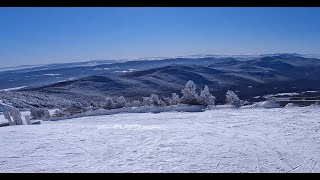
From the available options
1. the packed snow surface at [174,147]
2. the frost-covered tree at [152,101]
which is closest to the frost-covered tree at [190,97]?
the frost-covered tree at [152,101]

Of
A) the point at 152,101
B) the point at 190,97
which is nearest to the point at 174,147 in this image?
the point at 190,97

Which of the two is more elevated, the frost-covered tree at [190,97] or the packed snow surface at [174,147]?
the packed snow surface at [174,147]

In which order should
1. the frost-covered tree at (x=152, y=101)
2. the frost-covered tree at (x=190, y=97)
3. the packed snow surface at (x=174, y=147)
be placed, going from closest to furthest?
the packed snow surface at (x=174, y=147) < the frost-covered tree at (x=190, y=97) < the frost-covered tree at (x=152, y=101)

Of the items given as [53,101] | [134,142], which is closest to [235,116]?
[134,142]

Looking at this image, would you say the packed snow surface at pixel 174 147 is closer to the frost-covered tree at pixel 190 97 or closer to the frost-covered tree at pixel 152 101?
the frost-covered tree at pixel 190 97

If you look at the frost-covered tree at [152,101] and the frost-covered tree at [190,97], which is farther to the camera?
the frost-covered tree at [152,101]

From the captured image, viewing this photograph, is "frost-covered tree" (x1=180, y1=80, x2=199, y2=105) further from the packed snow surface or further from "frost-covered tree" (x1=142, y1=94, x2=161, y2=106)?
the packed snow surface

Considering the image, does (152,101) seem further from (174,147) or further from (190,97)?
(174,147)

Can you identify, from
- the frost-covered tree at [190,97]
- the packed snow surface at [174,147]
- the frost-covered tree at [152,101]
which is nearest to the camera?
the packed snow surface at [174,147]

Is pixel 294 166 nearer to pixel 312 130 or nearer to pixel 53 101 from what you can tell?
pixel 312 130

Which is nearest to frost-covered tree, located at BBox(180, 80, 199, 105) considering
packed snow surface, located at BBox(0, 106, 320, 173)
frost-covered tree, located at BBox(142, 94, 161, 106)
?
frost-covered tree, located at BBox(142, 94, 161, 106)
